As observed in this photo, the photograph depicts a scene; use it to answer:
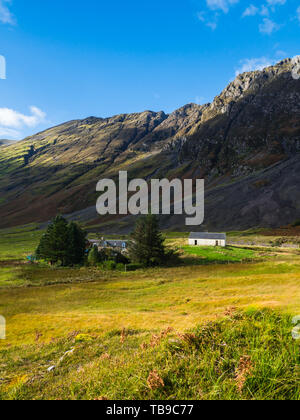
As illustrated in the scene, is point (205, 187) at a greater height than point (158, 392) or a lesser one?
greater

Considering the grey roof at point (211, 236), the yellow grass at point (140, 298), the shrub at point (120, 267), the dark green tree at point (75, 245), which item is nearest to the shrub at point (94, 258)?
the dark green tree at point (75, 245)

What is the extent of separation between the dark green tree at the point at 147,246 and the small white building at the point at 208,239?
81.4ft

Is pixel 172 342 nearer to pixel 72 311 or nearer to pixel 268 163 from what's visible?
pixel 72 311

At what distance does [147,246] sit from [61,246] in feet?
89.6

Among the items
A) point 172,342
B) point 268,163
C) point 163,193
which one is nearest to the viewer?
point 172,342

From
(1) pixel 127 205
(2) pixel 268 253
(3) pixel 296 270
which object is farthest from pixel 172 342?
(1) pixel 127 205

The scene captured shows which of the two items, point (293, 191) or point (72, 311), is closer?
point (72, 311)

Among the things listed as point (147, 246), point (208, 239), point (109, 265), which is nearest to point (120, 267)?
point (109, 265)

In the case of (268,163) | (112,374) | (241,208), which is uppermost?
(268,163)

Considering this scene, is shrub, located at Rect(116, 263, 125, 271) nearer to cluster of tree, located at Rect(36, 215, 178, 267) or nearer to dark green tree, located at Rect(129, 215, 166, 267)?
cluster of tree, located at Rect(36, 215, 178, 267)

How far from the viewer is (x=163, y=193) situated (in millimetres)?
195125

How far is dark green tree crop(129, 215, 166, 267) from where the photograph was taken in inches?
2776

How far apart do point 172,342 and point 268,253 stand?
77875 millimetres

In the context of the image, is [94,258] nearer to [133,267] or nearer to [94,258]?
[94,258]
